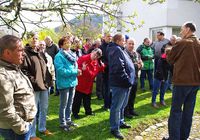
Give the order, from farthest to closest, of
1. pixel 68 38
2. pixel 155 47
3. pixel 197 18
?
pixel 197 18, pixel 155 47, pixel 68 38

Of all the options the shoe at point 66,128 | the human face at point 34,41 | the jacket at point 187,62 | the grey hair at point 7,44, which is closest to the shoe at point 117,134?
the shoe at point 66,128

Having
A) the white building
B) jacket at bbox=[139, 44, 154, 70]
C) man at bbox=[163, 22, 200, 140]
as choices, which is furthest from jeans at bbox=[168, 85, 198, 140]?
the white building

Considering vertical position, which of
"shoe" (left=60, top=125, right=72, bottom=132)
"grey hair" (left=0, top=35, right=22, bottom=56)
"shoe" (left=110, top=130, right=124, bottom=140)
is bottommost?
"shoe" (left=110, top=130, right=124, bottom=140)

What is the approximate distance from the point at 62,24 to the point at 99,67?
271 cm

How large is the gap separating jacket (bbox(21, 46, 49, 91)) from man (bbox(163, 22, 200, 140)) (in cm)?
232

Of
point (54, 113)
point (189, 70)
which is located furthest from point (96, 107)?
point (189, 70)

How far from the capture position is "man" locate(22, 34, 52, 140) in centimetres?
529

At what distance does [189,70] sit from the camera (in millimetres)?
5312

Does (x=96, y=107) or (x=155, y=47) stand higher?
(x=155, y=47)

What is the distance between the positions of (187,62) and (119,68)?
1286 mm

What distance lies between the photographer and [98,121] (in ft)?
23.4

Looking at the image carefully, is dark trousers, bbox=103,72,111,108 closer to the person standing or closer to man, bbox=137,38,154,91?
the person standing

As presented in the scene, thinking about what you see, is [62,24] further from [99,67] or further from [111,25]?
[99,67]

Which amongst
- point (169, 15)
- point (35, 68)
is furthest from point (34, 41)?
point (169, 15)
